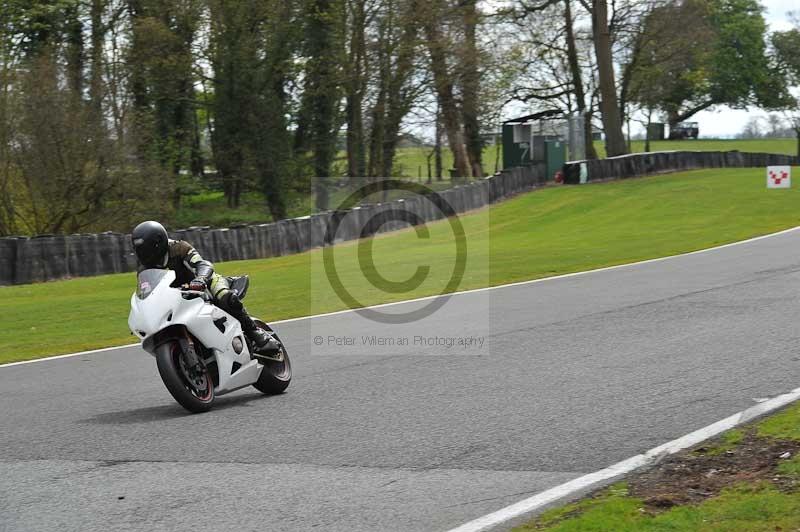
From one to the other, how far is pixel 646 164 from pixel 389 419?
39930mm

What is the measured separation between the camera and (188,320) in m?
8.03

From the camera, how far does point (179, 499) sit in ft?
19.1

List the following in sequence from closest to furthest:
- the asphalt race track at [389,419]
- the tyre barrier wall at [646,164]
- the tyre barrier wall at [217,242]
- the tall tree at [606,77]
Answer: the asphalt race track at [389,419], the tyre barrier wall at [217,242], the tyre barrier wall at [646,164], the tall tree at [606,77]

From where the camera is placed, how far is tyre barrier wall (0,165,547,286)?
23.5 m

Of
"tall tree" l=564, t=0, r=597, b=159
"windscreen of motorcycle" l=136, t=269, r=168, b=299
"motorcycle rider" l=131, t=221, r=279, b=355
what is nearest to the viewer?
"windscreen of motorcycle" l=136, t=269, r=168, b=299

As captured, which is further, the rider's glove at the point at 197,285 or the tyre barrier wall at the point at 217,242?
the tyre barrier wall at the point at 217,242

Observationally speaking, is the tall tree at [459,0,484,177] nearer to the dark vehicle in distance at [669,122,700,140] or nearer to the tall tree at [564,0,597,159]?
the tall tree at [564,0,597,159]

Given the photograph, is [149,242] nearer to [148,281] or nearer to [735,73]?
[148,281]

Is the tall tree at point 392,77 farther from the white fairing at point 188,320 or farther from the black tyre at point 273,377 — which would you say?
the white fairing at point 188,320

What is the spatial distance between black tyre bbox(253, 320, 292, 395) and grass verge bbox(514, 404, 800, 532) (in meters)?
3.84

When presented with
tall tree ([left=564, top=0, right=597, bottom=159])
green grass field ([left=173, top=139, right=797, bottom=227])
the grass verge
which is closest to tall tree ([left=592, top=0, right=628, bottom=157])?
tall tree ([left=564, top=0, right=597, bottom=159])

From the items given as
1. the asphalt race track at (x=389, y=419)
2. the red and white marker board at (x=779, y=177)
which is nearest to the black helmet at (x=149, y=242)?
the asphalt race track at (x=389, y=419)

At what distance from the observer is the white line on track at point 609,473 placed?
210 inches

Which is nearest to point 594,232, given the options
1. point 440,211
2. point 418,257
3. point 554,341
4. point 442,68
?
point 440,211
